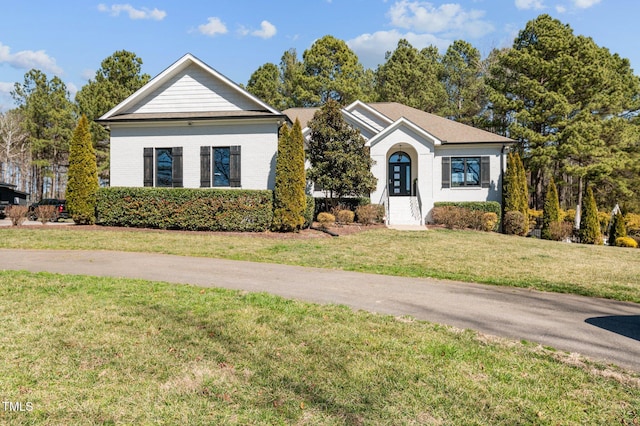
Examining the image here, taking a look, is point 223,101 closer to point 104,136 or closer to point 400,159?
point 400,159

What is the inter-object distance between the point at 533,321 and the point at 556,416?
2733 millimetres

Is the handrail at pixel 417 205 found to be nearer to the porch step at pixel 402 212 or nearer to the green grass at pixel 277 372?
the porch step at pixel 402 212

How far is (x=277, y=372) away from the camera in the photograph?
134 inches

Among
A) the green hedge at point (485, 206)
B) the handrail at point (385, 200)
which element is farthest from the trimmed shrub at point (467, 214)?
the handrail at point (385, 200)

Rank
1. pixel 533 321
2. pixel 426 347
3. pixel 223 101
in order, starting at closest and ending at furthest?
1. pixel 426 347
2. pixel 533 321
3. pixel 223 101

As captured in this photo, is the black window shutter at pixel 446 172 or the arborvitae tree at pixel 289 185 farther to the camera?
the black window shutter at pixel 446 172

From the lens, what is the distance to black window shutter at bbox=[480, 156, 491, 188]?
845 inches

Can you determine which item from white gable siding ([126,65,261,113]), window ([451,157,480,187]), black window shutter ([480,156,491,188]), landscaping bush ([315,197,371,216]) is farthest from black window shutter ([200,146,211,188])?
black window shutter ([480,156,491,188])

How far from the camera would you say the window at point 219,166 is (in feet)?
56.1

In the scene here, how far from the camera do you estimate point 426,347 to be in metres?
4.09

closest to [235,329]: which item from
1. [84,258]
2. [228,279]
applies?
[228,279]

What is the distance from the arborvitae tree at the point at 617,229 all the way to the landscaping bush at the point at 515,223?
12.2ft

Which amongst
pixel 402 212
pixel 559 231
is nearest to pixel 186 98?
pixel 402 212

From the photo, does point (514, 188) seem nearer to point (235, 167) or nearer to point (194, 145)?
point (235, 167)
